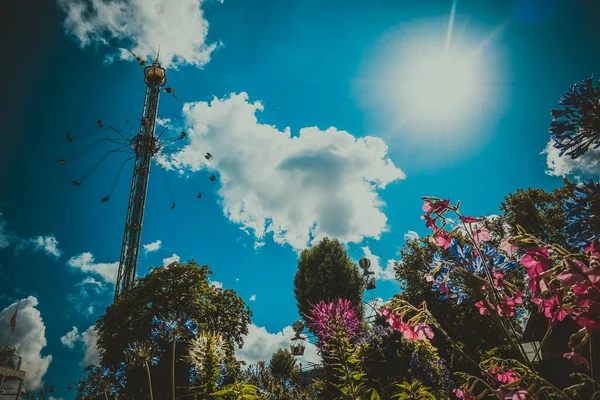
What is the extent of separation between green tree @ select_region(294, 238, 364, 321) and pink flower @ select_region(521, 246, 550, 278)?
20075 mm

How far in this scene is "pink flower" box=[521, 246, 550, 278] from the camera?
1.08m

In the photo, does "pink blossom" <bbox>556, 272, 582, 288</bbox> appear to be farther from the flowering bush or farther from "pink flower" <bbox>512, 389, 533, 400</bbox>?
"pink flower" <bbox>512, 389, 533, 400</bbox>

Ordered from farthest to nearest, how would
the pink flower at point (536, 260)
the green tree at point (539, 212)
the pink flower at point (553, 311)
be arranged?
the green tree at point (539, 212)
the pink flower at point (553, 311)
the pink flower at point (536, 260)

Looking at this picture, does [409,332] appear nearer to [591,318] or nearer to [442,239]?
[442,239]

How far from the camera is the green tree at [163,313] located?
426 inches

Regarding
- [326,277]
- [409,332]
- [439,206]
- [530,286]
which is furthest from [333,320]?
[326,277]

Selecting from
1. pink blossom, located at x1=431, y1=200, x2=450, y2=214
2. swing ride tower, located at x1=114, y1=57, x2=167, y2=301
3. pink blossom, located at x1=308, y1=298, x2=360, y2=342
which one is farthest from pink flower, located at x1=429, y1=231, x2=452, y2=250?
swing ride tower, located at x1=114, y1=57, x2=167, y2=301

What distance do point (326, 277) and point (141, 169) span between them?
51.2ft

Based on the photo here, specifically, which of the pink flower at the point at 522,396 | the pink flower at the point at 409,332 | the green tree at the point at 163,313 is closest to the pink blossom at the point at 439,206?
the pink flower at the point at 409,332

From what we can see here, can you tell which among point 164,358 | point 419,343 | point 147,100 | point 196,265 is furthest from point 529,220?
point 147,100

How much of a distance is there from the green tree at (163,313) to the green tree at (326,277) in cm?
701

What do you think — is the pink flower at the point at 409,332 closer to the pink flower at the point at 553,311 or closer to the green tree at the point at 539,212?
the pink flower at the point at 553,311

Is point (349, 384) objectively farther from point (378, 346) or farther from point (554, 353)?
point (554, 353)

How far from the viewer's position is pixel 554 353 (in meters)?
14.1
